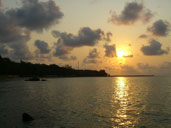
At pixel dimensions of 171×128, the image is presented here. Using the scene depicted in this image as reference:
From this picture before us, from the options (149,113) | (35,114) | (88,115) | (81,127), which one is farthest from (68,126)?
(149,113)

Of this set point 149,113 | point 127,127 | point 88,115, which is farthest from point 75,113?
point 149,113

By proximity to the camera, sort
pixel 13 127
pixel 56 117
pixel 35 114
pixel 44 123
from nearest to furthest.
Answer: pixel 13 127
pixel 44 123
pixel 56 117
pixel 35 114

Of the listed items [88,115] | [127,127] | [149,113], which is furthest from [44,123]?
[149,113]

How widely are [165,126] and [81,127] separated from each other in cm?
1163

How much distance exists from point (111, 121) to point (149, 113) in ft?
30.4

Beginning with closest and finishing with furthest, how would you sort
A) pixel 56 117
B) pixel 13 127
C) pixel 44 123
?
pixel 13 127 < pixel 44 123 < pixel 56 117

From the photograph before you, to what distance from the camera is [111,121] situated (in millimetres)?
25359

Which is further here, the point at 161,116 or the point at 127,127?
the point at 161,116

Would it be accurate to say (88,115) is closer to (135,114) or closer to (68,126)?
(68,126)

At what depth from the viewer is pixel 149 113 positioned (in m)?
30.5

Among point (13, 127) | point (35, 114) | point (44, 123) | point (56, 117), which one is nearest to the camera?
point (13, 127)

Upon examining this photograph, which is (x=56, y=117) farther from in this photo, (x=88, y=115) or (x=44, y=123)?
(x=88, y=115)

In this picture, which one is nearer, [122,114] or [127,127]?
[127,127]

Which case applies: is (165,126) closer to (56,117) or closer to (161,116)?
(161,116)
